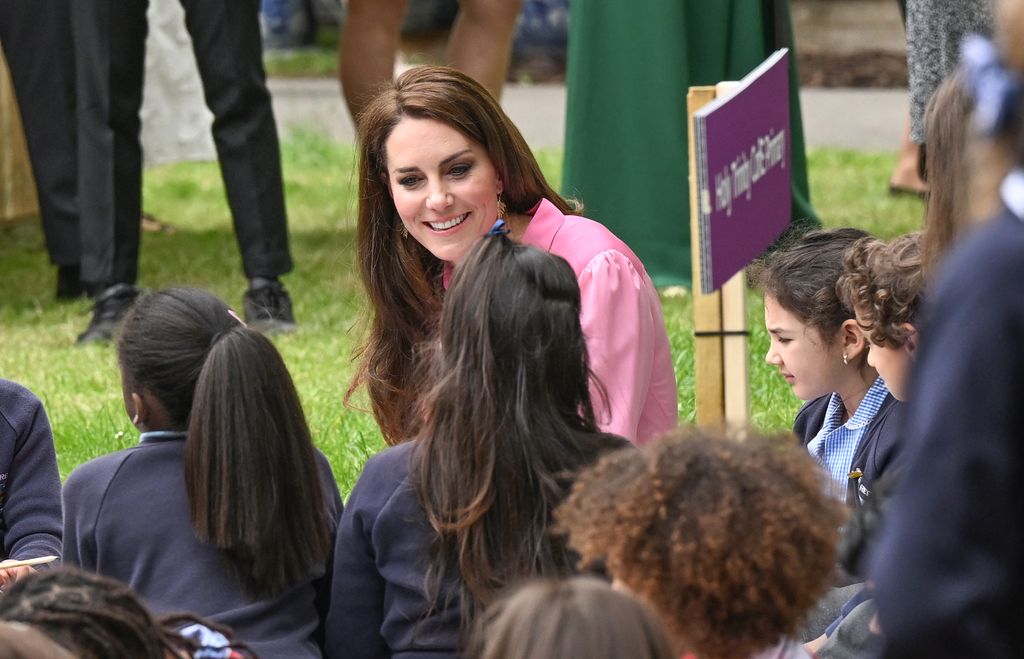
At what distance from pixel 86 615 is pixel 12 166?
6056 millimetres

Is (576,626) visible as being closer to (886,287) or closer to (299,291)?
(886,287)

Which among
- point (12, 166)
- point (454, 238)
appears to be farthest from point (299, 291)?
point (454, 238)

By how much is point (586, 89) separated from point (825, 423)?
2.41m

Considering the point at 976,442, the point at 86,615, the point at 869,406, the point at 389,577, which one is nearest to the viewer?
the point at 976,442

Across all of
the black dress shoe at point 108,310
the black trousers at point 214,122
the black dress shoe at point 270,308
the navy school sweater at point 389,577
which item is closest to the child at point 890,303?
the navy school sweater at point 389,577

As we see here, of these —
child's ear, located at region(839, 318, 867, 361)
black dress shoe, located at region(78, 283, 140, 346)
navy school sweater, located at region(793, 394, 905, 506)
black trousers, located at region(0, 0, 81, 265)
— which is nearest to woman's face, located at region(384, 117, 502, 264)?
child's ear, located at region(839, 318, 867, 361)

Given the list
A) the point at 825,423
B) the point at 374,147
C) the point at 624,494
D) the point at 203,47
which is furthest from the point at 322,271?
the point at 624,494

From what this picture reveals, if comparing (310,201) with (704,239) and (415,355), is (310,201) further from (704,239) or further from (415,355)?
(704,239)

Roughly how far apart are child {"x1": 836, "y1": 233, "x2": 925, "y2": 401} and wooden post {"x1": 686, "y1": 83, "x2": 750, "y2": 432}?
0.84 ft

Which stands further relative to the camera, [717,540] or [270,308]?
[270,308]

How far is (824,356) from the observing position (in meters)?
3.17

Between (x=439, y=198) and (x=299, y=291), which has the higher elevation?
(x=439, y=198)

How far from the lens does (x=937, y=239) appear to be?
2.53 m

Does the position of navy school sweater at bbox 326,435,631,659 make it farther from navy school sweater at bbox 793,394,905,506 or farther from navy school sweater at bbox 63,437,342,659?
navy school sweater at bbox 793,394,905,506
